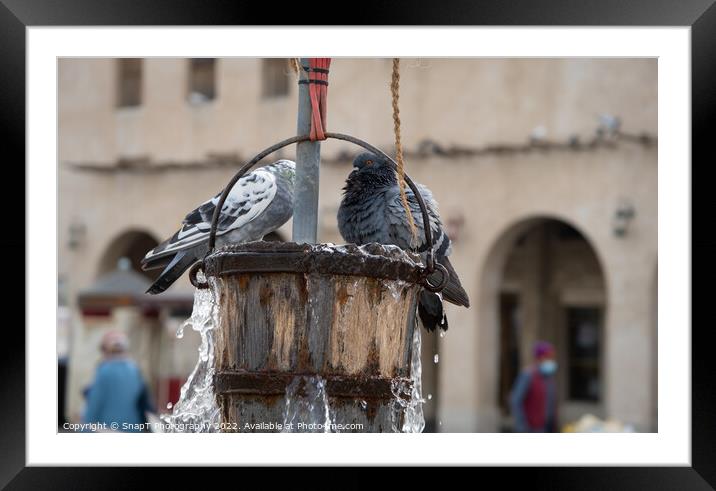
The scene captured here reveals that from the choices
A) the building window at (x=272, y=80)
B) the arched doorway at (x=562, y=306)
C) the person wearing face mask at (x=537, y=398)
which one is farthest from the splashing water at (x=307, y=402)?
the building window at (x=272, y=80)

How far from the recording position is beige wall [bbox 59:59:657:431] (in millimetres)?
13117

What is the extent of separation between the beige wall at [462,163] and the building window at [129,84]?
0.78 ft

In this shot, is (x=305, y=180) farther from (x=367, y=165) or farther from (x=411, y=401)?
(x=367, y=165)


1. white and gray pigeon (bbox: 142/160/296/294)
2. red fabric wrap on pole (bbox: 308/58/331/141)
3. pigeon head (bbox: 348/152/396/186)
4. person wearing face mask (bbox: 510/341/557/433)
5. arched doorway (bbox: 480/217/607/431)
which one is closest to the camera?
red fabric wrap on pole (bbox: 308/58/331/141)

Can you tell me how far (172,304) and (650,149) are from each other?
16.0 feet

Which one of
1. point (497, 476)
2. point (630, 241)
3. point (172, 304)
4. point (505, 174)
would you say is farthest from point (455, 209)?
point (497, 476)

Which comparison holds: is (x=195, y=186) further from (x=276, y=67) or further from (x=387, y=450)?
(x=387, y=450)

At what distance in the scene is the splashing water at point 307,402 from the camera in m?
3.25

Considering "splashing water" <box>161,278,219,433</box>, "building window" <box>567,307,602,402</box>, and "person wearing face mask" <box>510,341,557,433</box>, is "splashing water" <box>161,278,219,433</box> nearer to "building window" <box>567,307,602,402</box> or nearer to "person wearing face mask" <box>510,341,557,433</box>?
"person wearing face mask" <box>510,341,557,433</box>

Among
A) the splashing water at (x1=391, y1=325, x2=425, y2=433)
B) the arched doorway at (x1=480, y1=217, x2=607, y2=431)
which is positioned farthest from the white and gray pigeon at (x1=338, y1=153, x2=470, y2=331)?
the arched doorway at (x1=480, y1=217, x2=607, y2=431)

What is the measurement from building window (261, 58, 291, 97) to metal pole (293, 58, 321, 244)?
11633 mm

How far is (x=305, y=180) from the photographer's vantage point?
11.2 ft

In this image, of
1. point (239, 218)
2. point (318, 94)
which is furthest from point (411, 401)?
point (239, 218)

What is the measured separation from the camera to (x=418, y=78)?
1398cm
